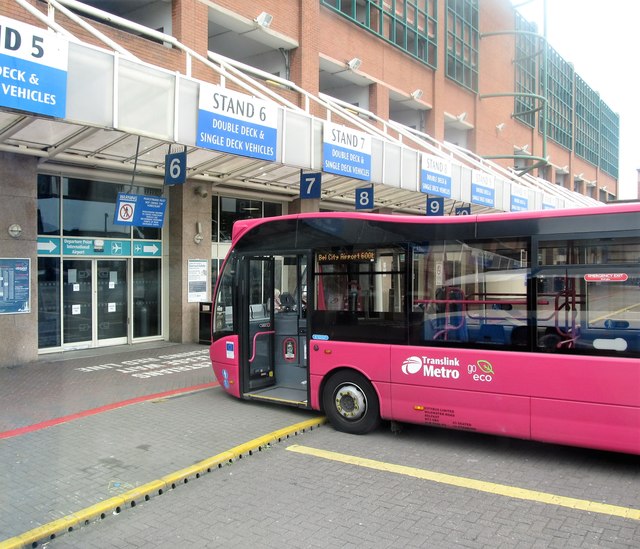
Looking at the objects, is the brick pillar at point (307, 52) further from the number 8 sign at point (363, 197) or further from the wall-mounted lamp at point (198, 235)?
the wall-mounted lamp at point (198, 235)

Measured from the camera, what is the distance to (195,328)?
13.9 metres

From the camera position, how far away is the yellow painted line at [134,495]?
3.88 meters

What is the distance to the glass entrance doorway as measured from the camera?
1205 cm

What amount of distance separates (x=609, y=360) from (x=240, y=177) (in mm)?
10127

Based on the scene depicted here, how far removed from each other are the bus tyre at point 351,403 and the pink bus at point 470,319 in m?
0.02

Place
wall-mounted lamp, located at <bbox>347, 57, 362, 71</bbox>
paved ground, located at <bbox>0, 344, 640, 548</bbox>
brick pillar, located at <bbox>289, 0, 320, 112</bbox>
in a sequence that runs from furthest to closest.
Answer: wall-mounted lamp, located at <bbox>347, 57, 362, 71</bbox>, brick pillar, located at <bbox>289, 0, 320, 112</bbox>, paved ground, located at <bbox>0, 344, 640, 548</bbox>

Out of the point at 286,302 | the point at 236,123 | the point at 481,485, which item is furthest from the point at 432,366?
the point at 236,123

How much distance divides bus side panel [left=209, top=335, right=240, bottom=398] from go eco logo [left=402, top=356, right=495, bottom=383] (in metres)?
2.62

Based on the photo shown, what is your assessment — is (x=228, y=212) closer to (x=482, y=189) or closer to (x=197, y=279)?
(x=197, y=279)

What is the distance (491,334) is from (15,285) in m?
8.89

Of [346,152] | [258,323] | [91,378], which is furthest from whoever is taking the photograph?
[346,152]

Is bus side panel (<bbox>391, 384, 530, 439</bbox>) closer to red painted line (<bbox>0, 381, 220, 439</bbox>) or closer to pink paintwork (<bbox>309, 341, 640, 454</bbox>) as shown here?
pink paintwork (<bbox>309, 341, 640, 454</bbox>)

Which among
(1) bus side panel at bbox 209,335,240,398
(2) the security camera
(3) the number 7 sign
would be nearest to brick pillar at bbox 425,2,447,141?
(3) the number 7 sign

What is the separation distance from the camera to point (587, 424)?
5129 mm
